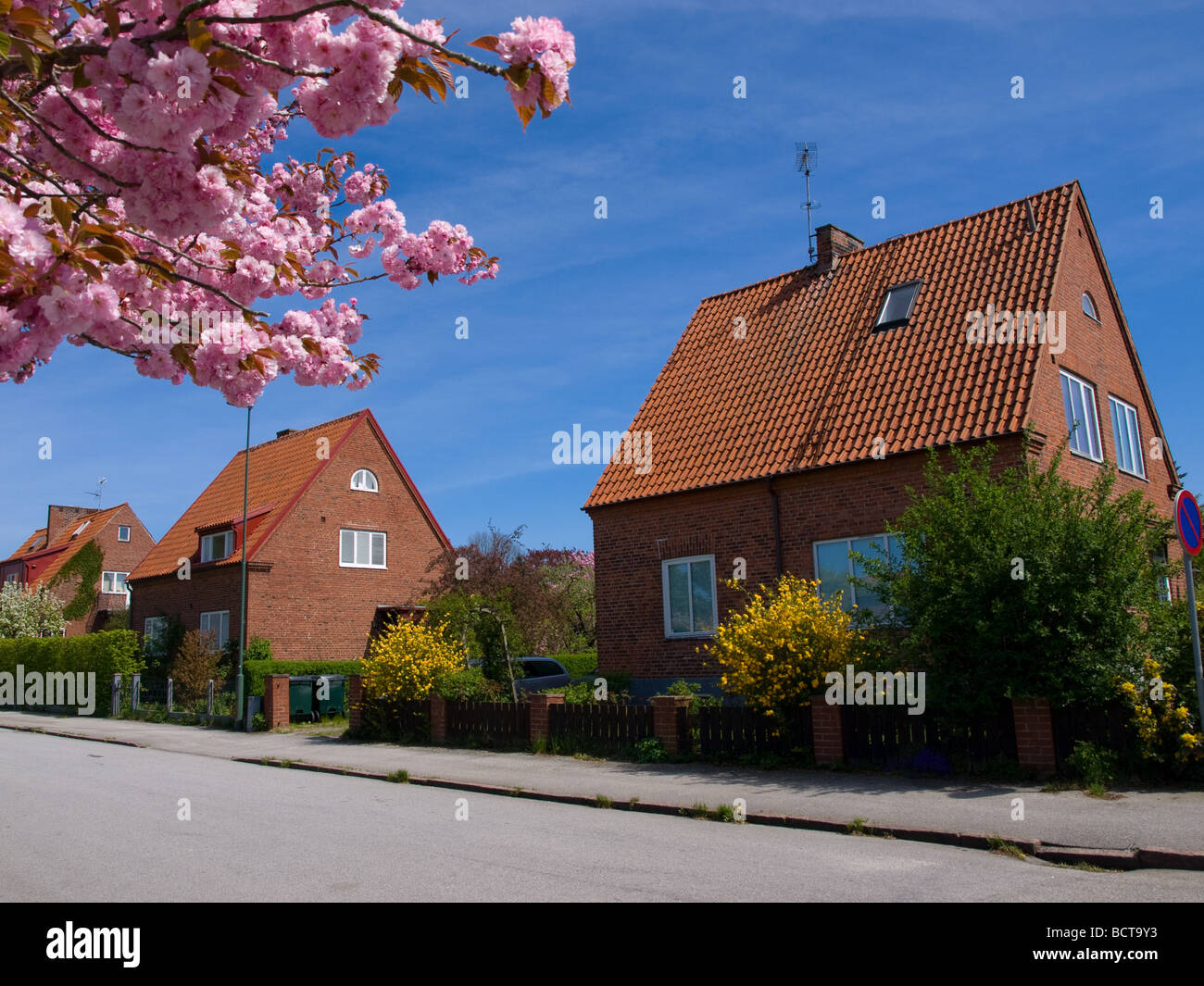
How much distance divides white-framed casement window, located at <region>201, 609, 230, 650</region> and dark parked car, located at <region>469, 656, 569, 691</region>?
10846 mm

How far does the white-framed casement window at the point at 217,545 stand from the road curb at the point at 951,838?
22.2 metres

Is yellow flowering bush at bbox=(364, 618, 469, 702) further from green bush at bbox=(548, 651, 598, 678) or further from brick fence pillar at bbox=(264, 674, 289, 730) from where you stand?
green bush at bbox=(548, 651, 598, 678)

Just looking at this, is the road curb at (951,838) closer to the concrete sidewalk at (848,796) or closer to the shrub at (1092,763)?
the concrete sidewalk at (848,796)

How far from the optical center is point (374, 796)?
11945 mm

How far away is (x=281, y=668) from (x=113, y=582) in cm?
2837

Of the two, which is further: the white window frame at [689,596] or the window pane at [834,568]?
the white window frame at [689,596]

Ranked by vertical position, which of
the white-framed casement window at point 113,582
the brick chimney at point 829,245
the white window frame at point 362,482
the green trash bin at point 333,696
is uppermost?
the brick chimney at point 829,245

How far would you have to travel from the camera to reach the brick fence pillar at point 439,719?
55.8 feet

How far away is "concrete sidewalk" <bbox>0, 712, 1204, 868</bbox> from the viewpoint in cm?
800

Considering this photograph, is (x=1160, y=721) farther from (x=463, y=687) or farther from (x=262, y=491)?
(x=262, y=491)

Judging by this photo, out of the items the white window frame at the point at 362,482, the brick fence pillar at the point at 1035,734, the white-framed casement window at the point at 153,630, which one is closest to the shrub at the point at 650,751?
the brick fence pillar at the point at 1035,734

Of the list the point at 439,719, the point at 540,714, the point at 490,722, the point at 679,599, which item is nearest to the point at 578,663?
the point at 679,599

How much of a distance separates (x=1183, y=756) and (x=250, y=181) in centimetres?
1008
